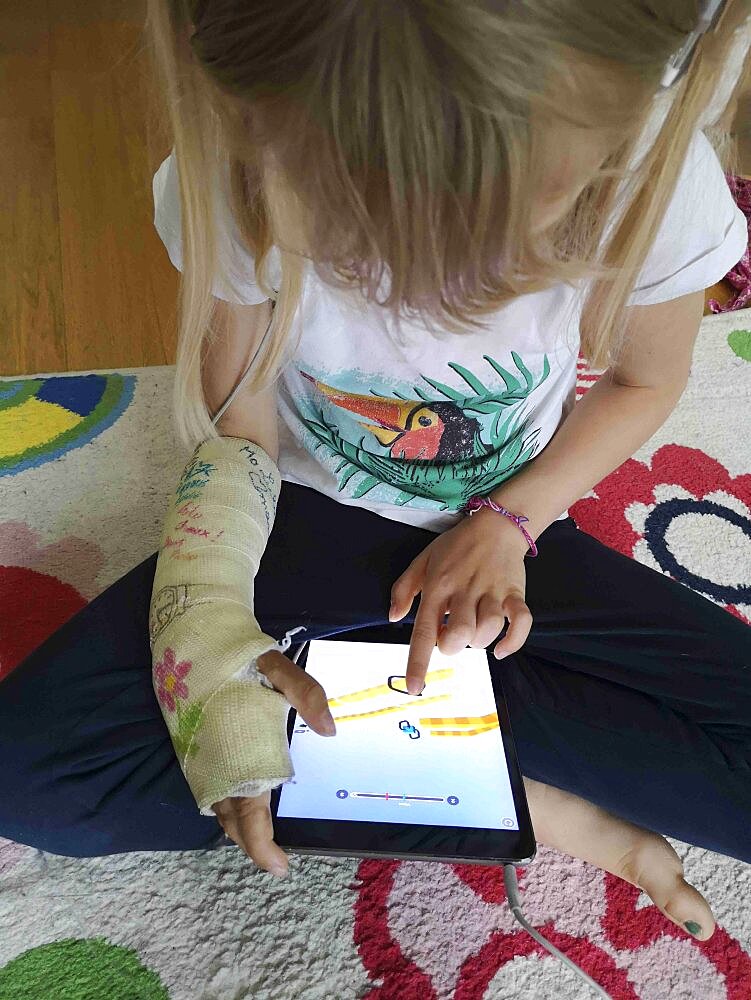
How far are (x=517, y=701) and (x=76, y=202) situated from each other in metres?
1.09

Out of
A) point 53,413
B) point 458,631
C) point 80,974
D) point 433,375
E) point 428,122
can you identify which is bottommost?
point 80,974

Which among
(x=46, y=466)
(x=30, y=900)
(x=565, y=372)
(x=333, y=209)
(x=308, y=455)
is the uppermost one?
(x=333, y=209)

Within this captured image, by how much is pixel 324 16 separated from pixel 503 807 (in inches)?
17.4

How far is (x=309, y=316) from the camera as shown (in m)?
0.54

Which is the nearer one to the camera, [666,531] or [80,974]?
[80,974]

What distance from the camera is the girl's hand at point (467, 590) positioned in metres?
0.53

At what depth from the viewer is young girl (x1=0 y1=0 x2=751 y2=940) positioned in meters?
0.32

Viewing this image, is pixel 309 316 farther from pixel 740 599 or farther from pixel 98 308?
pixel 98 308

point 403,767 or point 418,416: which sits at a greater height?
point 418,416

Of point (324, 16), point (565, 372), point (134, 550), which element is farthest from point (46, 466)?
point (324, 16)

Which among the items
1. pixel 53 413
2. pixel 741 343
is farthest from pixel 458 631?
pixel 741 343

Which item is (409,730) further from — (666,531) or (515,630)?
(666,531)

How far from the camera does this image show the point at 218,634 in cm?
49

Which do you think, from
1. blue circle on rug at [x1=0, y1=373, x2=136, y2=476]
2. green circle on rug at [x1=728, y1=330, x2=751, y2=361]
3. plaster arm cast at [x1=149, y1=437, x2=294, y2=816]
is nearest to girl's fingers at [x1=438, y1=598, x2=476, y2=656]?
plaster arm cast at [x1=149, y1=437, x2=294, y2=816]
